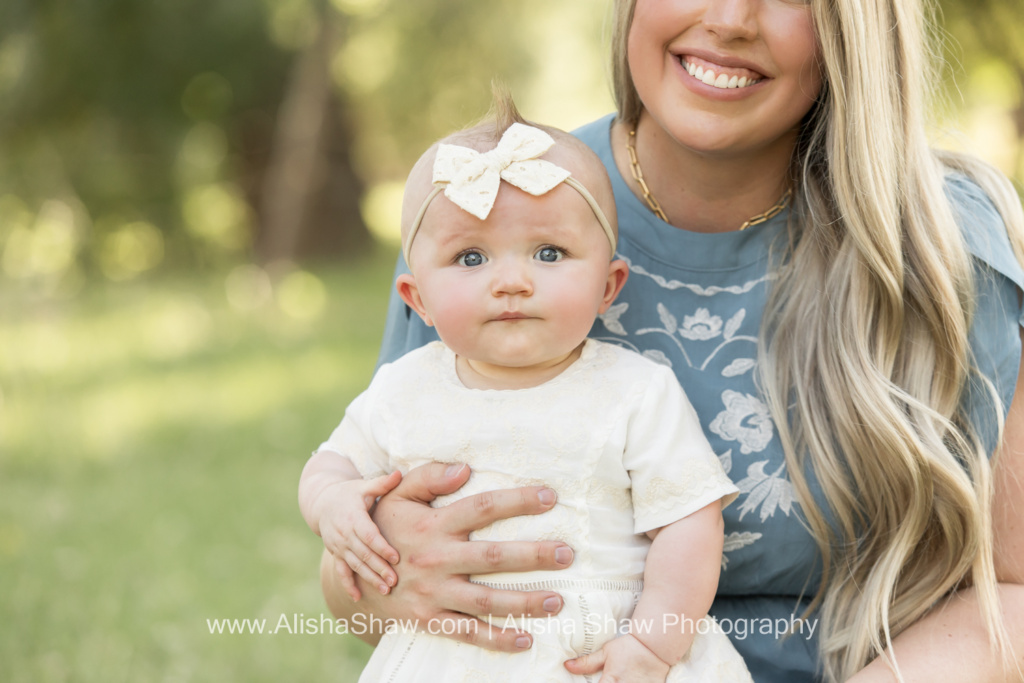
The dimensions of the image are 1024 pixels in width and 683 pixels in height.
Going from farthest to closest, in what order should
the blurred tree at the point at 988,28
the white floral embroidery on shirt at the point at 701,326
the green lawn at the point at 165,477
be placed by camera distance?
1. the blurred tree at the point at 988,28
2. the green lawn at the point at 165,477
3. the white floral embroidery on shirt at the point at 701,326

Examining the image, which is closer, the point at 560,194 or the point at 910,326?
the point at 560,194

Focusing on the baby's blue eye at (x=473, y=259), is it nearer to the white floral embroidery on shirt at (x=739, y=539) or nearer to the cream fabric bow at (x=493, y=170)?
the cream fabric bow at (x=493, y=170)

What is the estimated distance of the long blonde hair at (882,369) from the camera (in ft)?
5.77

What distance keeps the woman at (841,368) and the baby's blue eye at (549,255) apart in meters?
0.38

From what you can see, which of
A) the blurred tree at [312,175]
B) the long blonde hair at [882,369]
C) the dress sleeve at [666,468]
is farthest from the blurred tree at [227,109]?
the dress sleeve at [666,468]

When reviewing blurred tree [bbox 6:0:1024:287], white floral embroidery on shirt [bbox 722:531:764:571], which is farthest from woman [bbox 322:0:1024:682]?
blurred tree [bbox 6:0:1024:287]

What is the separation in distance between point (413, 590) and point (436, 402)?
338 millimetres

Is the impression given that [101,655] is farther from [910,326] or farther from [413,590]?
[910,326]

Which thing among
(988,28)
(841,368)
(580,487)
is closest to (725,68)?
(841,368)

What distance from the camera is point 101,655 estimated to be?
10.7ft

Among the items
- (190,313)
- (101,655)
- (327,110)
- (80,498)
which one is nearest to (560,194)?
(101,655)

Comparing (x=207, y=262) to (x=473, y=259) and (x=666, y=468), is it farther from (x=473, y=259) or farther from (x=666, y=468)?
(x=666, y=468)

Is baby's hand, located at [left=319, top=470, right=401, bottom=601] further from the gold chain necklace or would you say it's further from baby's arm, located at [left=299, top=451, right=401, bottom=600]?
the gold chain necklace

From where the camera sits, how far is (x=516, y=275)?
1590 millimetres
